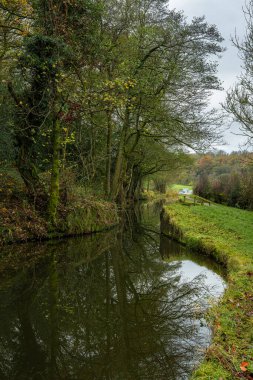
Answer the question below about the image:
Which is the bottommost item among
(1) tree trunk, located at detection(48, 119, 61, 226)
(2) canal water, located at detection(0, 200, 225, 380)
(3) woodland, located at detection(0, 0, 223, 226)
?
(2) canal water, located at detection(0, 200, 225, 380)

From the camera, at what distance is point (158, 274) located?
9562mm

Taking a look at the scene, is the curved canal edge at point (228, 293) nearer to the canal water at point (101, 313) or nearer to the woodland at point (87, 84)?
the canal water at point (101, 313)

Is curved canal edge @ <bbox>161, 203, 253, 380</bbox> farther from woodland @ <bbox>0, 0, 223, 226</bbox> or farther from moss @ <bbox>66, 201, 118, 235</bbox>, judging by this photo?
woodland @ <bbox>0, 0, 223, 226</bbox>

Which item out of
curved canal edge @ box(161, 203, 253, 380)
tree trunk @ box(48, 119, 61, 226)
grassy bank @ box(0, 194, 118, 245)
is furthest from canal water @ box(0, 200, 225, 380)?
tree trunk @ box(48, 119, 61, 226)

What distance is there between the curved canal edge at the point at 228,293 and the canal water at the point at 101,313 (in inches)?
14.0

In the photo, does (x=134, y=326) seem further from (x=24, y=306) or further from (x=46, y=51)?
(x=46, y=51)

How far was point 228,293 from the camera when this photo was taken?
729cm

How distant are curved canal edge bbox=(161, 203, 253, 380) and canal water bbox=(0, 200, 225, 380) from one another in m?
0.36

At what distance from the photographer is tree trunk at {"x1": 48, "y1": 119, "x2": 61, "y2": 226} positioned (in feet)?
43.5

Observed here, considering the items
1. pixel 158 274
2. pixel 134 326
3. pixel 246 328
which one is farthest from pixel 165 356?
pixel 158 274

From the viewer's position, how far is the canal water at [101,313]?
4.66 metres

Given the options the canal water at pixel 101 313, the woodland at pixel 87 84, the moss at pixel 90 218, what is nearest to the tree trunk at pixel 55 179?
the woodland at pixel 87 84

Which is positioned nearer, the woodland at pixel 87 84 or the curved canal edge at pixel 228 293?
the curved canal edge at pixel 228 293

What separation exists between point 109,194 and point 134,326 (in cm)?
1474
